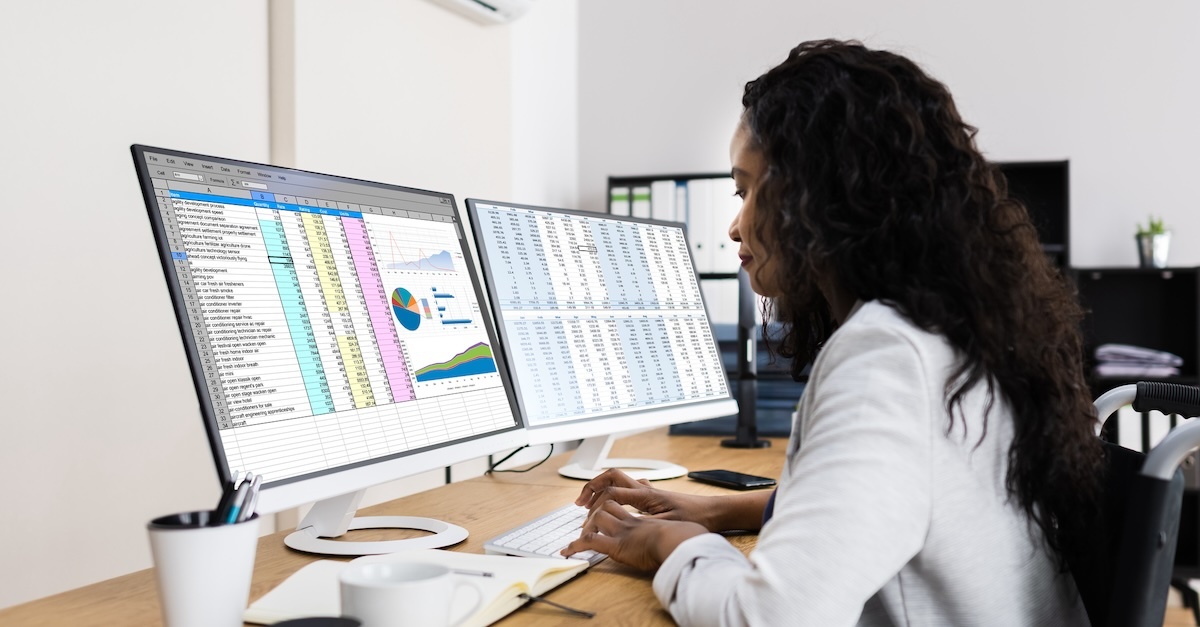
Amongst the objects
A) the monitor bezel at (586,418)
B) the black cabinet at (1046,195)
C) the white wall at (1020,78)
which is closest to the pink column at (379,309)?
the monitor bezel at (586,418)

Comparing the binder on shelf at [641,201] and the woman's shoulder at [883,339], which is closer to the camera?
the woman's shoulder at [883,339]

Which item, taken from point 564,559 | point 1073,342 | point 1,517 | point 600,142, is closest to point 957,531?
point 1073,342

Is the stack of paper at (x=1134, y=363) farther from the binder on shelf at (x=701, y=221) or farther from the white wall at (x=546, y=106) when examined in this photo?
the white wall at (x=546, y=106)

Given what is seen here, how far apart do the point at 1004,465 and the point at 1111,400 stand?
0.38 metres

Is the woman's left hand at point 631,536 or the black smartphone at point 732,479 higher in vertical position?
the woman's left hand at point 631,536

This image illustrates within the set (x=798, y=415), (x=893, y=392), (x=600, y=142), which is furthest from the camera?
(x=600, y=142)

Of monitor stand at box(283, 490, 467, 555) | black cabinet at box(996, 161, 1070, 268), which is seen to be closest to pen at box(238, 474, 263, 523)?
monitor stand at box(283, 490, 467, 555)

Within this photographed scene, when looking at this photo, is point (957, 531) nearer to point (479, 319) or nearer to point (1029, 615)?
point (1029, 615)

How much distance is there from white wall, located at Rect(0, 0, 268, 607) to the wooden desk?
0.70m

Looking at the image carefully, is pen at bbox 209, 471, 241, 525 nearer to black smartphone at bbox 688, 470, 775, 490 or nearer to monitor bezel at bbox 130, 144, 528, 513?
monitor bezel at bbox 130, 144, 528, 513

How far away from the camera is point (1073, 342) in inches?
37.8

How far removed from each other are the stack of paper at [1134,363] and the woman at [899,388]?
2280 millimetres

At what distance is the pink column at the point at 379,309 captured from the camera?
107cm

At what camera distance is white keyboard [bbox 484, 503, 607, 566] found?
1.05 metres
